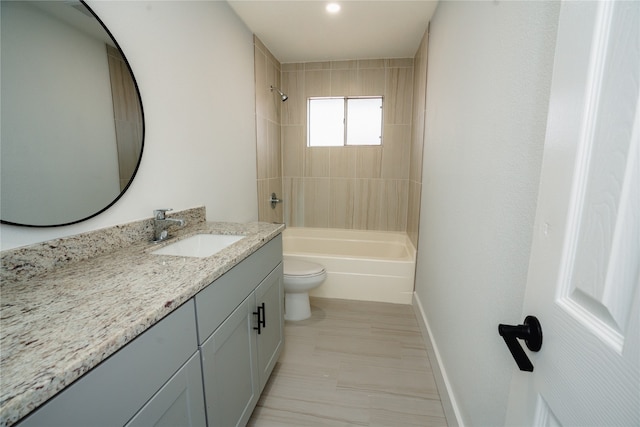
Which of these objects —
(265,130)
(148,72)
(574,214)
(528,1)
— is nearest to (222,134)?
A: (148,72)

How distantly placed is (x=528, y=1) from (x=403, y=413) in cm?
176

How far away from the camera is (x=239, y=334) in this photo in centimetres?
113

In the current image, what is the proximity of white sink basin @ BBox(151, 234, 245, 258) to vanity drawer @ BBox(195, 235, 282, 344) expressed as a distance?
0.63 feet

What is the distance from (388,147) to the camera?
124 inches

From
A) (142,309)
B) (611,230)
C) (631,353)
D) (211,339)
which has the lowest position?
(211,339)

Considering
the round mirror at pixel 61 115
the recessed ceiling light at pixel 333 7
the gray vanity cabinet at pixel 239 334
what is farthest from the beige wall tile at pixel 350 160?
the round mirror at pixel 61 115

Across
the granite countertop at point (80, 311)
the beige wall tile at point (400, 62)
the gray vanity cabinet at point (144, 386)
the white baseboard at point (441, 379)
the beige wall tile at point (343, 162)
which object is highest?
the beige wall tile at point (400, 62)

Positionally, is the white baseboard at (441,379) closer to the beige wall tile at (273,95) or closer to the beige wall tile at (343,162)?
the beige wall tile at (343,162)

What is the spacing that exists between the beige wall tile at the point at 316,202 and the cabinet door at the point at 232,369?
222 centimetres

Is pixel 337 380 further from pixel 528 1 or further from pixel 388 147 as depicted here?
pixel 388 147

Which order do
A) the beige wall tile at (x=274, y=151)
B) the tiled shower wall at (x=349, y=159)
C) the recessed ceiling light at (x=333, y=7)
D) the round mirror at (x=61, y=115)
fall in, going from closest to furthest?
the round mirror at (x=61, y=115) → the recessed ceiling light at (x=333, y=7) → the beige wall tile at (x=274, y=151) → the tiled shower wall at (x=349, y=159)

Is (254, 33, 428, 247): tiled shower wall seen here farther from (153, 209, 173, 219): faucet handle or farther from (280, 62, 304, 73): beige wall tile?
(153, 209, 173, 219): faucet handle

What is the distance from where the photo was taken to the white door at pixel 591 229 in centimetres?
34

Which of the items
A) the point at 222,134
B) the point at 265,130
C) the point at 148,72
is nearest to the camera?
the point at 148,72
